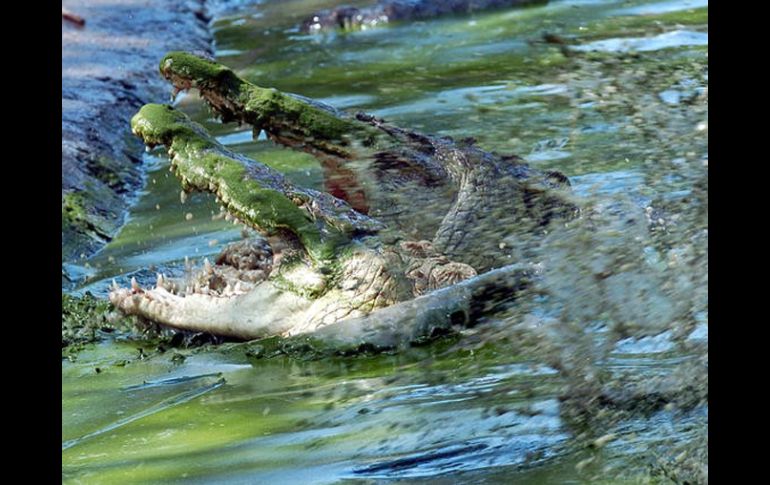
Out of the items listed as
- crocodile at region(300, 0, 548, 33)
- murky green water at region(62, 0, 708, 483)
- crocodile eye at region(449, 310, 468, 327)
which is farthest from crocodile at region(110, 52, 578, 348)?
crocodile at region(300, 0, 548, 33)

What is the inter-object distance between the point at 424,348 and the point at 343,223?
2.19 ft

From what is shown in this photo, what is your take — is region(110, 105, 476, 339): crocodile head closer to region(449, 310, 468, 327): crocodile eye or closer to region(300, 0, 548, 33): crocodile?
region(449, 310, 468, 327): crocodile eye

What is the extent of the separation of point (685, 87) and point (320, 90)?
257 centimetres

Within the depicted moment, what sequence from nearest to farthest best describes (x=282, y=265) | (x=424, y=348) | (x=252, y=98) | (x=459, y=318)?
(x=424, y=348), (x=459, y=318), (x=282, y=265), (x=252, y=98)

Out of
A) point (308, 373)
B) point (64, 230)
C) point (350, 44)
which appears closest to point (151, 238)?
point (64, 230)

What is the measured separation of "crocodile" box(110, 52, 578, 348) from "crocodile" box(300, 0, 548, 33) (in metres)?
6.08

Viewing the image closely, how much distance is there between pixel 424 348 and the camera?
446 cm

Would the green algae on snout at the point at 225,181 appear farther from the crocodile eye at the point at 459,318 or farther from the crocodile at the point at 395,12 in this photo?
the crocodile at the point at 395,12

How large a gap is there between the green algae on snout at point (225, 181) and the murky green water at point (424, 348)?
511 mm

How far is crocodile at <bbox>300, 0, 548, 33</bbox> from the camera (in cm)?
1150

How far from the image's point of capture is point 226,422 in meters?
3.96

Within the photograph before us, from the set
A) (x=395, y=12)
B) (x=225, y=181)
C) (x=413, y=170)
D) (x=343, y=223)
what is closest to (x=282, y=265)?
(x=343, y=223)

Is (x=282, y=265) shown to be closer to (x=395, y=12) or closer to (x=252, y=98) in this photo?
(x=252, y=98)

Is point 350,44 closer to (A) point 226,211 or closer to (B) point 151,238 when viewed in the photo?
(B) point 151,238
